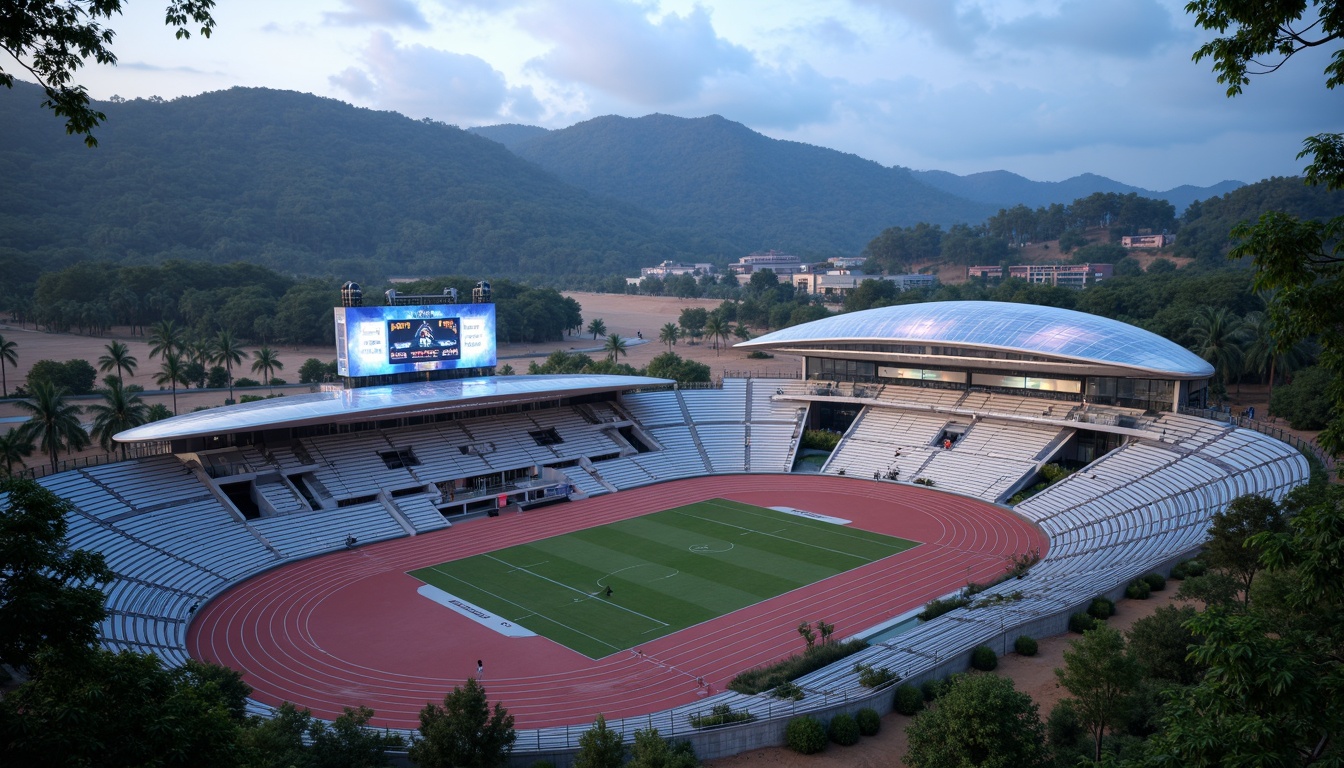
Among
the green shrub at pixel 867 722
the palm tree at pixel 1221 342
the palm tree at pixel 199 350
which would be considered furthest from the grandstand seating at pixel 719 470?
the palm tree at pixel 199 350

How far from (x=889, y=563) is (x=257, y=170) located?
203 meters

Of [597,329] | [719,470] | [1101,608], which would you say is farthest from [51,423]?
[597,329]

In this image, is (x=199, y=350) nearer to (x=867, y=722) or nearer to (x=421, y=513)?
(x=421, y=513)

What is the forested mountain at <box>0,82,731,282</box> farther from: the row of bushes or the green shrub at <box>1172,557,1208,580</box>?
the green shrub at <box>1172,557,1208,580</box>

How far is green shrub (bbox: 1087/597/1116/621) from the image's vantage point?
2592cm

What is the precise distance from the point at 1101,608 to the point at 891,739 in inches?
399

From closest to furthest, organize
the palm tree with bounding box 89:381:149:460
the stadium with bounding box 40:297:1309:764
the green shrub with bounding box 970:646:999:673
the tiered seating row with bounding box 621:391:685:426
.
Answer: the green shrub with bounding box 970:646:999:673
the stadium with bounding box 40:297:1309:764
the palm tree with bounding box 89:381:149:460
the tiered seating row with bounding box 621:391:685:426

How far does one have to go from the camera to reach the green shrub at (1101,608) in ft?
85.0

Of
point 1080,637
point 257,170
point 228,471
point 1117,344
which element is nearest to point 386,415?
point 228,471

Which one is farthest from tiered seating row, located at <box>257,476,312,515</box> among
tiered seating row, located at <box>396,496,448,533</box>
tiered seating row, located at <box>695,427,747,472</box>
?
tiered seating row, located at <box>695,427,747,472</box>

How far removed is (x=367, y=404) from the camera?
128 feet

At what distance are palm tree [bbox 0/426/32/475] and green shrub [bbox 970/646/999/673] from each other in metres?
36.1

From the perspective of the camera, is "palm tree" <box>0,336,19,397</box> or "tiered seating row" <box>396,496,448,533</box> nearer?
"tiered seating row" <box>396,496,448,533</box>

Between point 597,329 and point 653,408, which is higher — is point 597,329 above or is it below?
above
